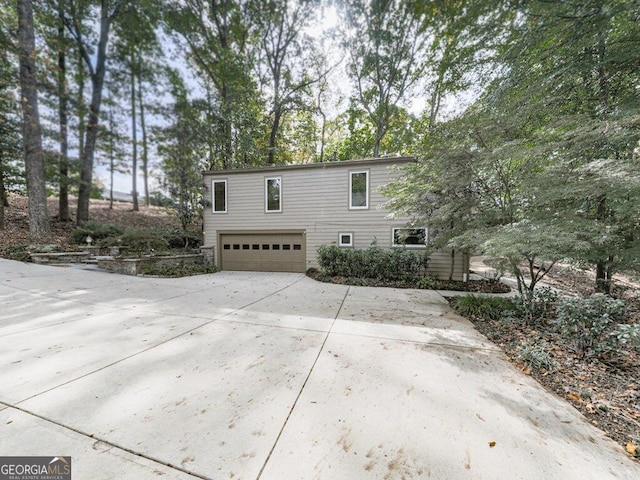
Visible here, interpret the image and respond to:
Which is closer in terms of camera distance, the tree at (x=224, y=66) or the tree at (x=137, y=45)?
the tree at (x=137, y=45)

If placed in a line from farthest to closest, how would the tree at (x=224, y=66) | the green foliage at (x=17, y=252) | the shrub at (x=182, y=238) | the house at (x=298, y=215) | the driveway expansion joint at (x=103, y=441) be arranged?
the tree at (x=224, y=66), the shrub at (x=182, y=238), the house at (x=298, y=215), the green foliage at (x=17, y=252), the driveway expansion joint at (x=103, y=441)

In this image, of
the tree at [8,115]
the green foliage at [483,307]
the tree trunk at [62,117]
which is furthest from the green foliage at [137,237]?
the green foliage at [483,307]

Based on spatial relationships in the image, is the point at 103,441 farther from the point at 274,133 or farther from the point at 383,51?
the point at 383,51

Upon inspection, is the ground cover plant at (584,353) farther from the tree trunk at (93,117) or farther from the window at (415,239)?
the tree trunk at (93,117)

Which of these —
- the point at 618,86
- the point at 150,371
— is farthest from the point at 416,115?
the point at 150,371

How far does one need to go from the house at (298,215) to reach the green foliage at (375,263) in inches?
29.4

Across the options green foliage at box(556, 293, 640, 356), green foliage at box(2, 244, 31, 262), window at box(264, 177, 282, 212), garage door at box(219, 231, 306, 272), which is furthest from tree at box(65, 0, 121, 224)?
green foliage at box(556, 293, 640, 356)

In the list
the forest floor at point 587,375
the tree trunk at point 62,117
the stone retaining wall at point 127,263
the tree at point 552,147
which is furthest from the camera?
the tree trunk at point 62,117

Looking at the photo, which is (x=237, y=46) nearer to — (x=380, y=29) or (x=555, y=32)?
(x=380, y=29)

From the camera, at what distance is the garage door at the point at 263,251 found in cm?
900

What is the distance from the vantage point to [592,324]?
2965mm

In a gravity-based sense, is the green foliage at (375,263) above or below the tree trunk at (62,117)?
below

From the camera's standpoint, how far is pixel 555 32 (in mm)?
3531

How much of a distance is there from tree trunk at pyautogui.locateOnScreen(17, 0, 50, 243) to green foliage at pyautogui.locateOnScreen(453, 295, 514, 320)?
13621 mm
